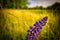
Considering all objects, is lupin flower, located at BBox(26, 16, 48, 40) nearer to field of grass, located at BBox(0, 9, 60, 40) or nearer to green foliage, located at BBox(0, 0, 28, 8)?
field of grass, located at BBox(0, 9, 60, 40)

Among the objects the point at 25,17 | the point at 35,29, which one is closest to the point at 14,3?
the point at 25,17

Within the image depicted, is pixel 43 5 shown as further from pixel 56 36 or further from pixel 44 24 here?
pixel 56 36

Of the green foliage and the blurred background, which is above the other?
the green foliage

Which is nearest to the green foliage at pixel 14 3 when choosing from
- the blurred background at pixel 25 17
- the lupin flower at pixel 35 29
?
the blurred background at pixel 25 17

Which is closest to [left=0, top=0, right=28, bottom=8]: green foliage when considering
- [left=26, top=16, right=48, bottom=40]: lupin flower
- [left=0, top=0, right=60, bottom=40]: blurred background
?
[left=0, top=0, right=60, bottom=40]: blurred background

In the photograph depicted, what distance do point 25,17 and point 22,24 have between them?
3.1 inches

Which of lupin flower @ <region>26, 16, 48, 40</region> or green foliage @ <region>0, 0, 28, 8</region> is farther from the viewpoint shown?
green foliage @ <region>0, 0, 28, 8</region>

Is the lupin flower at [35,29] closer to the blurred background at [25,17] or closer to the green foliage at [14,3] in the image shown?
the blurred background at [25,17]

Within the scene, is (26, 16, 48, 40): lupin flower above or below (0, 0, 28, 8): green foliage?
Answer: below

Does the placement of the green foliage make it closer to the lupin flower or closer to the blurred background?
the blurred background

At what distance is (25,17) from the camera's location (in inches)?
59.3

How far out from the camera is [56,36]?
4.97 feet

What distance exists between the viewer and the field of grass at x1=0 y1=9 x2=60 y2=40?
1.48m

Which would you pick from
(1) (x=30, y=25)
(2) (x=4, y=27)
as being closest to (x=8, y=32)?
(2) (x=4, y=27)
